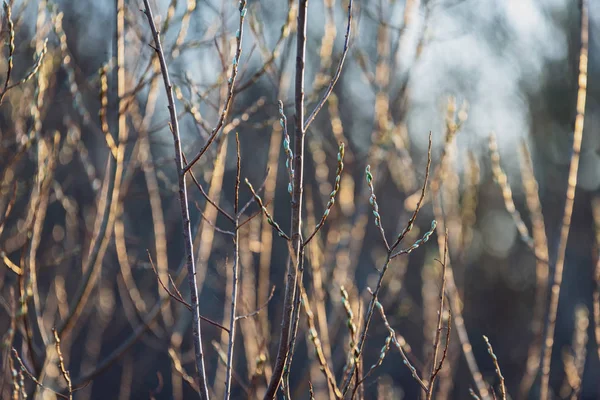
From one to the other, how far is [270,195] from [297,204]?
6.12 ft

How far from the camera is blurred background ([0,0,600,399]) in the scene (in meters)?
2.39

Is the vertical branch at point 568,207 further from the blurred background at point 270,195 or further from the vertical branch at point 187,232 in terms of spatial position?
the vertical branch at point 187,232

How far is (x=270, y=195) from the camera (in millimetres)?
3162

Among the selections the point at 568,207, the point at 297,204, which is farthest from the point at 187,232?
the point at 568,207

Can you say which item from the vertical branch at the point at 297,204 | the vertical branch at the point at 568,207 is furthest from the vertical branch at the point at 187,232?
the vertical branch at the point at 568,207

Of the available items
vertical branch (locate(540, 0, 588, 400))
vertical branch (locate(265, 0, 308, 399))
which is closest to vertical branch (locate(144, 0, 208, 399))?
vertical branch (locate(265, 0, 308, 399))

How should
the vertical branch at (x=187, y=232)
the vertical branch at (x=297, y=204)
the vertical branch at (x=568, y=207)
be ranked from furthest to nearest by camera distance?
the vertical branch at (x=568, y=207)
the vertical branch at (x=187, y=232)
the vertical branch at (x=297, y=204)

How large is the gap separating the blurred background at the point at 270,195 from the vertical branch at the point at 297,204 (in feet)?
0.84

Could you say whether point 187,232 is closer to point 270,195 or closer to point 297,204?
point 297,204

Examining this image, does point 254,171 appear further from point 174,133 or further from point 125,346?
point 174,133

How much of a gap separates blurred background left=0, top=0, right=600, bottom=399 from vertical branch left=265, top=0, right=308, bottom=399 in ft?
0.84

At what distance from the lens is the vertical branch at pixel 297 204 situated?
1245mm

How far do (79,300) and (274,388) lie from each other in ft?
3.85

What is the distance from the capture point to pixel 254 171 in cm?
1091
